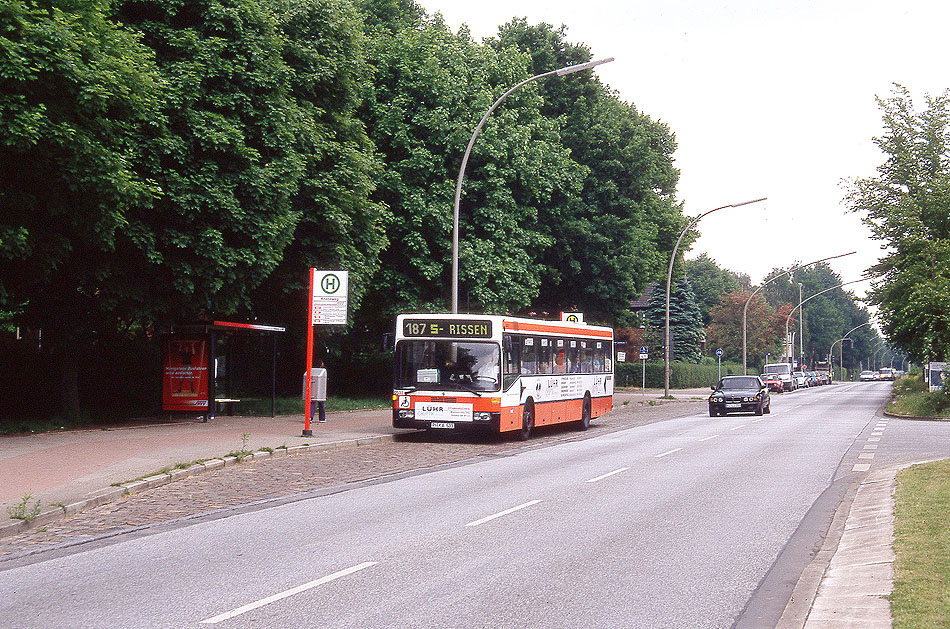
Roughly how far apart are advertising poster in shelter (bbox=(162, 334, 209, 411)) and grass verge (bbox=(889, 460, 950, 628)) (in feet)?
52.2

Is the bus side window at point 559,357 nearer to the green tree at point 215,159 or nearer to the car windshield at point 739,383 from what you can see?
the green tree at point 215,159

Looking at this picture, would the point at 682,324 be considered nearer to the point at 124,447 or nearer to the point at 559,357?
the point at 559,357

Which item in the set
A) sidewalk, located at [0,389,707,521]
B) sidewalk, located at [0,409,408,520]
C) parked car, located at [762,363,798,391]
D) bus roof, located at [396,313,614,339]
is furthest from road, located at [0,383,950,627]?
parked car, located at [762,363,798,391]

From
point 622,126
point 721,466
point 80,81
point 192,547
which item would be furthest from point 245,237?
point 622,126

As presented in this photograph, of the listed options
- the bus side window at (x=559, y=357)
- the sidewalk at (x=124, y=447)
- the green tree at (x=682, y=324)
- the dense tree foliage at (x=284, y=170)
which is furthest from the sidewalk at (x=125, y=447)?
the green tree at (x=682, y=324)

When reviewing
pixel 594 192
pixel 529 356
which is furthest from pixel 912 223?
pixel 529 356

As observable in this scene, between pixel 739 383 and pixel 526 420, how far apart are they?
16247 mm

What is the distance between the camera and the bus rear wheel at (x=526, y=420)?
22.5m

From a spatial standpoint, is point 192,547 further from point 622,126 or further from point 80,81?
point 622,126

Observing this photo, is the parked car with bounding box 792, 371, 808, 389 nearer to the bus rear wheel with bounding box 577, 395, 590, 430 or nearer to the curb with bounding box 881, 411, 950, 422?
the curb with bounding box 881, 411, 950, 422

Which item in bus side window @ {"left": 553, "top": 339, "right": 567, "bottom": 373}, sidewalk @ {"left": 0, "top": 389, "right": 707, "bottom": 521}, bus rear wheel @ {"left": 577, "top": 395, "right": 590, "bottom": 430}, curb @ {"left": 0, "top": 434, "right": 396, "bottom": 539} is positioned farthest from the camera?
bus rear wheel @ {"left": 577, "top": 395, "right": 590, "bottom": 430}

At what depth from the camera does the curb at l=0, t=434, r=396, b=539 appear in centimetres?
998

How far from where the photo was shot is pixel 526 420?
22.6 meters

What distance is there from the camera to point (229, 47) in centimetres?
2244
